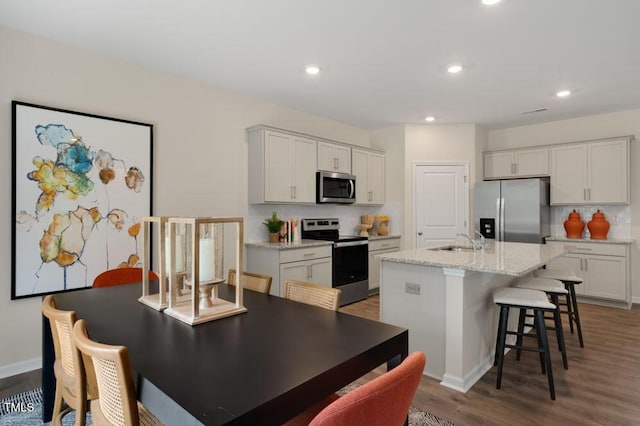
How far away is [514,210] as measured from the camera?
4961mm

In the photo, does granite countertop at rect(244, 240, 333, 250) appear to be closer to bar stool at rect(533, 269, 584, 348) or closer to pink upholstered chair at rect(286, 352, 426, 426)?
bar stool at rect(533, 269, 584, 348)

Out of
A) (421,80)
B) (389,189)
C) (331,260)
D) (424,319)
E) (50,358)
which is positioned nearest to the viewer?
(50,358)

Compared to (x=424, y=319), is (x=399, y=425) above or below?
above

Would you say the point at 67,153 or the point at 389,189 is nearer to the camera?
the point at 67,153

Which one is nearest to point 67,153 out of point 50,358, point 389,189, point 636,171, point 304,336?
point 50,358

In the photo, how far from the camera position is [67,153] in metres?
2.84

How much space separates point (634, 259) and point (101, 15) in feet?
20.9

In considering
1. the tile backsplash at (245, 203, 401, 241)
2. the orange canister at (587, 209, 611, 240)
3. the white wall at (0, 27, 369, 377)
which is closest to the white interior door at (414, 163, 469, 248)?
the tile backsplash at (245, 203, 401, 241)

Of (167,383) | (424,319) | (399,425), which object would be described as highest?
(167,383)

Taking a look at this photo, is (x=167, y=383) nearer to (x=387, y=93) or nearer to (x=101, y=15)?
(x=101, y=15)

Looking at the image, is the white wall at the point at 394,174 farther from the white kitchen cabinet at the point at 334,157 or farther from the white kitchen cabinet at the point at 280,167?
the white kitchen cabinet at the point at 280,167

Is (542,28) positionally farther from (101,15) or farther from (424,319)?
(101,15)

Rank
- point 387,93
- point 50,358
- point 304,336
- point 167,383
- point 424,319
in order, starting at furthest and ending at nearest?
point 387,93
point 424,319
point 50,358
point 304,336
point 167,383

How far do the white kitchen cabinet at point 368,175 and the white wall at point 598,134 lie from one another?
2054 mm
